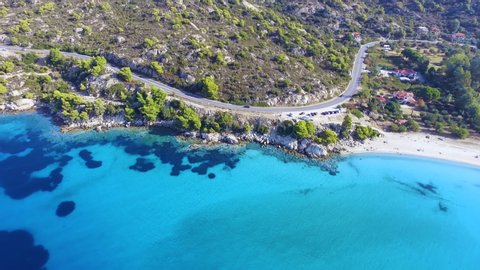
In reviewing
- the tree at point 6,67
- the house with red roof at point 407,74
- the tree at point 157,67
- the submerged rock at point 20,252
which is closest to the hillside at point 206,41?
the tree at point 157,67

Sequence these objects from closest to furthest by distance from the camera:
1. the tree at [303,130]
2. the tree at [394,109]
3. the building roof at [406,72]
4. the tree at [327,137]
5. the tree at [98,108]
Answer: the tree at [303,130] < the tree at [327,137] < the tree at [98,108] < the tree at [394,109] < the building roof at [406,72]

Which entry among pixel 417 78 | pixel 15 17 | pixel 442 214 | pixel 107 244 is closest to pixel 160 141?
pixel 107 244

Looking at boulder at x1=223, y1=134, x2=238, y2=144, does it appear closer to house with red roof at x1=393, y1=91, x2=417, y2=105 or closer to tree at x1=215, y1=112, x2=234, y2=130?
tree at x1=215, y1=112, x2=234, y2=130

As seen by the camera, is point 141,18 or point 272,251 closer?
point 272,251

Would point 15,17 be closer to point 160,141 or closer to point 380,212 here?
point 160,141

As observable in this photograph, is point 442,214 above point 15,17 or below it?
below

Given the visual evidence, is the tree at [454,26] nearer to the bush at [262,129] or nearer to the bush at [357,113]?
the bush at [357,113]
